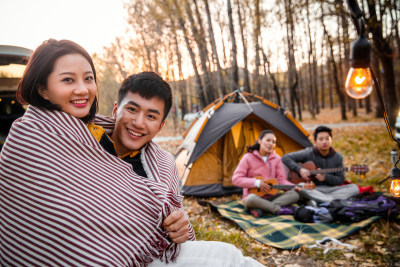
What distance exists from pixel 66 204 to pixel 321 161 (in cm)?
448

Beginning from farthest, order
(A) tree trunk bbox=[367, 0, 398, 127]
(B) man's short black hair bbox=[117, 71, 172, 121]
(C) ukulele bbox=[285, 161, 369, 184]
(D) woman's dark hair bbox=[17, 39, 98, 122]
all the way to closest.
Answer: (A) tree trunk bbox=[367, 0, 398, 127] → (C) ukulele bbox=[285, 161, 369, 184] → (B) man's short black hair bbox=[117, 71, 172, 121] → (D) woman's dark hair bbox=[17, 39, 98, 122]

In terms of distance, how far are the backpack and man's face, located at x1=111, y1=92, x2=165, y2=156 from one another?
10.4 ft

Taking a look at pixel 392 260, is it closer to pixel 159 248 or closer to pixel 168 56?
pixel 159 248

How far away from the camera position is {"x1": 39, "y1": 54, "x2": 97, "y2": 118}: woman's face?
4.18ft

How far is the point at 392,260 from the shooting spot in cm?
269

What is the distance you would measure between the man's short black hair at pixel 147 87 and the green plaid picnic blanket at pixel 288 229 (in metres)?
2.33

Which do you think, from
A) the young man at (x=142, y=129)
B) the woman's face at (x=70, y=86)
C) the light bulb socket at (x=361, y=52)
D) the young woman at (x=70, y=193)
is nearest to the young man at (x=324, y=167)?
the light bulb socket at (x=361, y=52)

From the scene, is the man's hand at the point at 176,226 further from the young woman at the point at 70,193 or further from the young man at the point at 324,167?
the young man at the point at 324,167

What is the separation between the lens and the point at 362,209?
3598 millimetres

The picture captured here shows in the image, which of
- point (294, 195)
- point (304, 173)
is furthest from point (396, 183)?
point (304, 173)

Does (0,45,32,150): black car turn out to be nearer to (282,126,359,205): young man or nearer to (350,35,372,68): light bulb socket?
(350,35,372,68): light bulb socket

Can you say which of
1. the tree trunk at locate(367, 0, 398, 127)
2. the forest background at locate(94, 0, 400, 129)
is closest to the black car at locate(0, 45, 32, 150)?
the forest background at locate(94, 0, 400, 129)

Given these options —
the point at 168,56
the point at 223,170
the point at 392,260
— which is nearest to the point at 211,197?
the point at 223,170

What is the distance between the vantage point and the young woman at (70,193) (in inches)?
40.0
